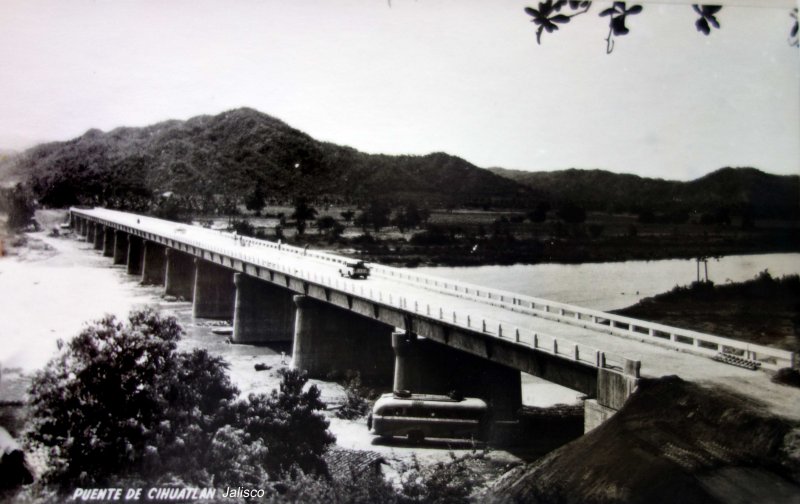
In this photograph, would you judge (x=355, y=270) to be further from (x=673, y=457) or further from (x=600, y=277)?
(x=673, y=457)

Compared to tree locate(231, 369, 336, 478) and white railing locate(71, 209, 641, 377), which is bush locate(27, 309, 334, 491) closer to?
tree locate(231, 369, 336, 478)

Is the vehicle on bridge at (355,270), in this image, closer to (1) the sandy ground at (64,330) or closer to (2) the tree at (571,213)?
(1) the sandy ground at (64,330)

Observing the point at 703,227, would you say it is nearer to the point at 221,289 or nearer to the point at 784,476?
the point at 784,476

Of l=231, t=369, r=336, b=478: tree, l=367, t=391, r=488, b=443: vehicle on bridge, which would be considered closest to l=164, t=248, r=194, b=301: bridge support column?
l=367, t=391, r=488, b=443: vehicle on bridge

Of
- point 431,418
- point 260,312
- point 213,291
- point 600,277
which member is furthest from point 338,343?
point 213,291

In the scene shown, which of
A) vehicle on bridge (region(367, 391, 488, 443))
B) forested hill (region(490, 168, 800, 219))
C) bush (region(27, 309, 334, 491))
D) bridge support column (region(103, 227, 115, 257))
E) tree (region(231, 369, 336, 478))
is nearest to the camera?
bush (region(27, 309, 334, 491))

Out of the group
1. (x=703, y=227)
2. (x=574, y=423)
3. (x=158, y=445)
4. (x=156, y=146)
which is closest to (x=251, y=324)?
(x=156, y=146)
